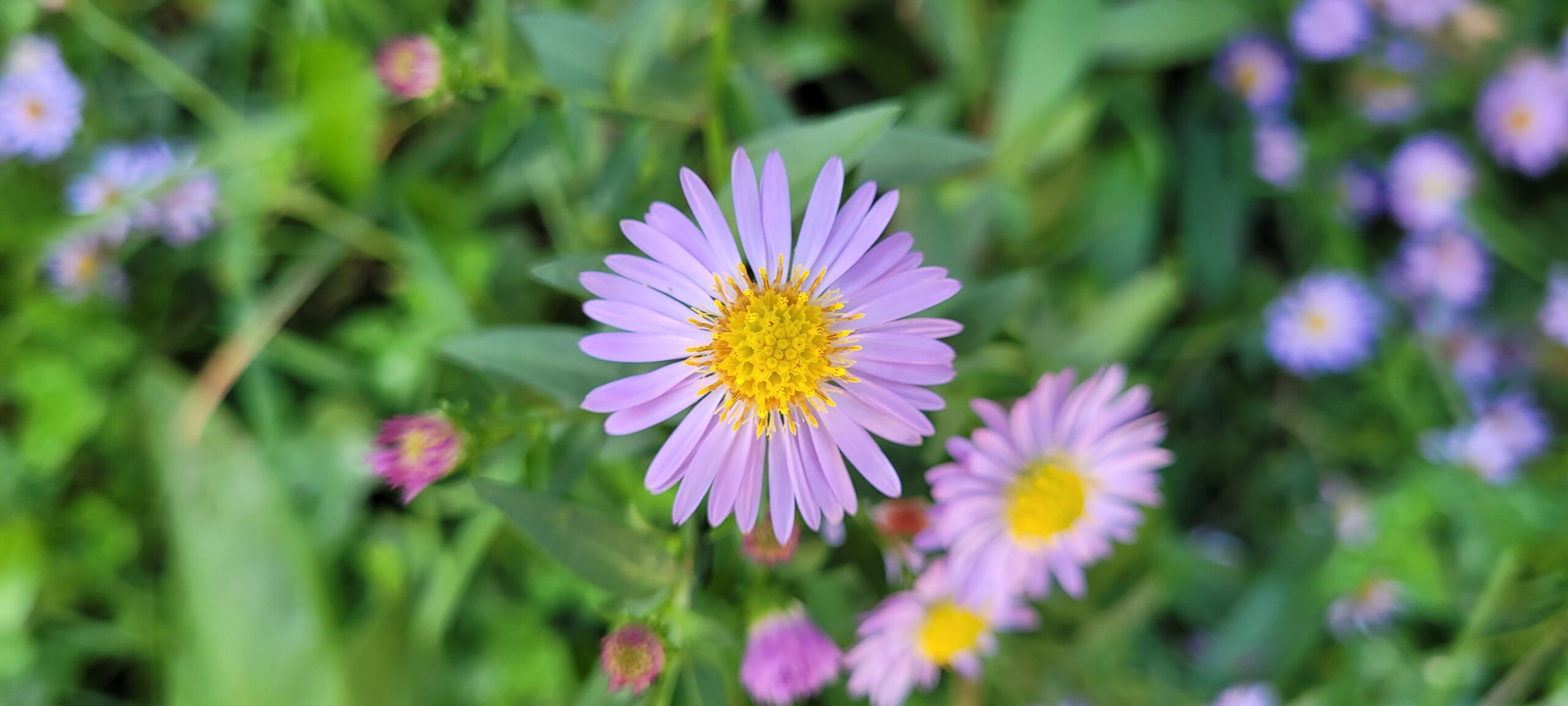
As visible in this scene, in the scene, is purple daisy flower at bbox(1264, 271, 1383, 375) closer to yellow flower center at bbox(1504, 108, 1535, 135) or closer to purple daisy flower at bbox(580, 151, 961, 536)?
yellow flower center at bbox(1504, 108, 1535, 135)

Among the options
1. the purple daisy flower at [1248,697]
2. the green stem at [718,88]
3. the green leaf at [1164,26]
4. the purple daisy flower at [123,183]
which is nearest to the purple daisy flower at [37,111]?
the purple daisy flower at [123,183]

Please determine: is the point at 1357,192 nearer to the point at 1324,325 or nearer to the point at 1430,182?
the point at 1430,182

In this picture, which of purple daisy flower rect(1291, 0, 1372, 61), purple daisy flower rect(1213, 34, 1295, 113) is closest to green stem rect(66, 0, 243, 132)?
purple daisy flower rect(1213, 34, 1295, 113)

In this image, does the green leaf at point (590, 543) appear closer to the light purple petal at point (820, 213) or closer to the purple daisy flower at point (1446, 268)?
the light purple petal at point (820, 213)

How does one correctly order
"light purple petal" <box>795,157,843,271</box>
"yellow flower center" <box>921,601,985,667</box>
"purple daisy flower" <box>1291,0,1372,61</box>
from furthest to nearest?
"purple daisy flower" <box>1291,0,1372,61</box> → "yellow flower center" <box>921,601,985,667</box> → "light purple petal" <box>795,157,843,271</box>

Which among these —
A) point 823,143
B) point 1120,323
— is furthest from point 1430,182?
point 823,143

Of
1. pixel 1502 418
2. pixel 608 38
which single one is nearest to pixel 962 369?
pixel 608 38

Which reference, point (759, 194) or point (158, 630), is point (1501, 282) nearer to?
point (759, 194)
